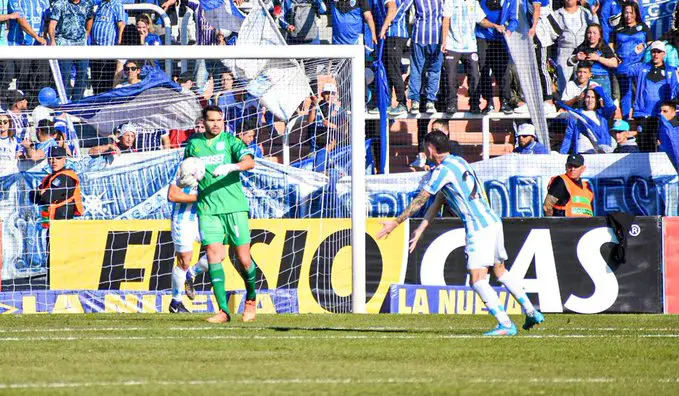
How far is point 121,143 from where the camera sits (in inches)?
619

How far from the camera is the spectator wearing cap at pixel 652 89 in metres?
17.4

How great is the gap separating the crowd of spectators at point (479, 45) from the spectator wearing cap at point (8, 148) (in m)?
1.79

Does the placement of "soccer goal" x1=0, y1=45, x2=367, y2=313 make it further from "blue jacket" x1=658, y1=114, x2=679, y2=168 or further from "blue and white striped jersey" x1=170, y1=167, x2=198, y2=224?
"blue jacket" x1=658, y1=114, x2=679, y2=168

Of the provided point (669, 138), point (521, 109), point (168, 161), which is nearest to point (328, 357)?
point (168, 161)

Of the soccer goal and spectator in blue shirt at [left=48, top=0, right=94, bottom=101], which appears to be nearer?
the soccer goal

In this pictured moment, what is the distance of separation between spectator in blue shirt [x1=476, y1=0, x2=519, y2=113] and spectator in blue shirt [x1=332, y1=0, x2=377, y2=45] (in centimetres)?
191

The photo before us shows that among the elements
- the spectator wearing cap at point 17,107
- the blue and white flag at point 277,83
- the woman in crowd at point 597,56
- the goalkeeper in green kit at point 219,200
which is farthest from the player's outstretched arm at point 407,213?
the woman in crowd at point 597,56

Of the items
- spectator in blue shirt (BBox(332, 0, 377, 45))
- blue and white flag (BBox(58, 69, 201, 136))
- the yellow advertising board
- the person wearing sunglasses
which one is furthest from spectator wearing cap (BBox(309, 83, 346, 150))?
spectator in blue shirt (BBox(332, 0, 377, 45))

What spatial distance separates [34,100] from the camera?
15.7 meters

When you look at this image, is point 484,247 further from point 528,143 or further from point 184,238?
point 528,143

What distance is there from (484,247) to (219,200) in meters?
2.84

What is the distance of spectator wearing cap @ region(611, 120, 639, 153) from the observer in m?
17.4

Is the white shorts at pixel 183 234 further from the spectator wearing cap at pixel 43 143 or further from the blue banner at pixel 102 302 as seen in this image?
the spectator wearing cap at pixel 43 143

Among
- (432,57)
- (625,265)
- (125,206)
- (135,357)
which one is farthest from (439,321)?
(432,57)
